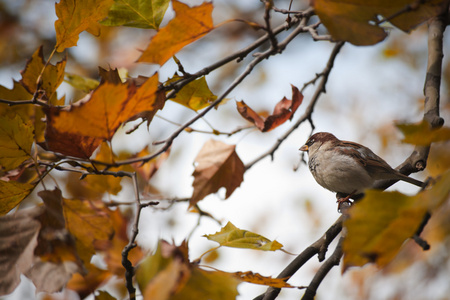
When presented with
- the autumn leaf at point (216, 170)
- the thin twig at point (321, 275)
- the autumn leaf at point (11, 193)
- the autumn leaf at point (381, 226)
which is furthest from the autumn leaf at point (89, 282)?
the autumn leaf at point (381, 226)

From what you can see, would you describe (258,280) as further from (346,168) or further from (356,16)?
(346,168)

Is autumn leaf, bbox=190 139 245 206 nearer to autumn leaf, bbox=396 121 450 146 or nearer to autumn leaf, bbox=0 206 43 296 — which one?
autumn leaf, bbox=0 206 43 296

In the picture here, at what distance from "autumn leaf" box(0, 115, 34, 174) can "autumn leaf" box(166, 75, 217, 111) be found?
0.49m

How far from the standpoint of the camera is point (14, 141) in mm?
1111

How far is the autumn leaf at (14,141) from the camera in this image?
3.60 feet

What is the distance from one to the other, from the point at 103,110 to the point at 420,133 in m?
0.62

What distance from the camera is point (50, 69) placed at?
121 centimetres

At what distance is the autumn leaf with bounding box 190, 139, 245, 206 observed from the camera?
4.45ft

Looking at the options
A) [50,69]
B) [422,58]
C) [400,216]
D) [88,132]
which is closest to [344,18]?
[400,216]

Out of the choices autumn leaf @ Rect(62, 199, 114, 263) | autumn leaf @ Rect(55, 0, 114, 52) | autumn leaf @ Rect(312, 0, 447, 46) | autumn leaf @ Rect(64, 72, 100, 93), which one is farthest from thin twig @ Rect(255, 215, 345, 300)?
autumn leaf @ Rect(64, 72, 100, 93)

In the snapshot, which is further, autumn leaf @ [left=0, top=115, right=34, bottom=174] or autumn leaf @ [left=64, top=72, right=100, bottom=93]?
autumn leaf @ [left=64, top=72, right=100, bottom=93]

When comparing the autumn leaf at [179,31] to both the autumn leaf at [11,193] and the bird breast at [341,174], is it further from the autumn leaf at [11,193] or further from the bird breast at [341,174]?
the bird breast at [341,174]

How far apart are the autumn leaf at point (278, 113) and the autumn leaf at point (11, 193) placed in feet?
2.42

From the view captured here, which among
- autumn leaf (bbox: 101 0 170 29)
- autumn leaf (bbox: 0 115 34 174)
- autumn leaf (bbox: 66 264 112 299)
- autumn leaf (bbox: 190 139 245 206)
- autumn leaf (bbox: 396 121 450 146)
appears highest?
autumn leaf (bbox: 101 0 170 29)
